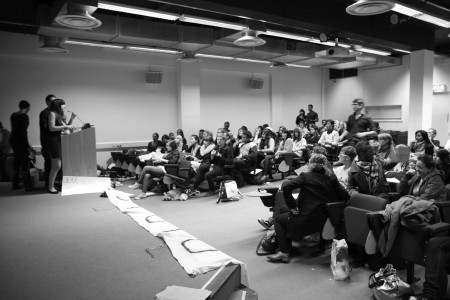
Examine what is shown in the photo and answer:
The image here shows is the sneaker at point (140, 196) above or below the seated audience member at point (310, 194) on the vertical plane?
below

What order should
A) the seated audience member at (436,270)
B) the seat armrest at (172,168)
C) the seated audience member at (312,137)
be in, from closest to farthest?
the seated audience member at (436,270), the seat armrest at (172,168), the seated audience member at (312,137)

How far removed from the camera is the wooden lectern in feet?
21.4

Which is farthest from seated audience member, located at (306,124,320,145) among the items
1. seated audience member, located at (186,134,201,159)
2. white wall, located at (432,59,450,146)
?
white wall, located at (432,59,450,146)

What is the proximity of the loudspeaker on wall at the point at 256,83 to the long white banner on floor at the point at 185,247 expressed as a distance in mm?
8190

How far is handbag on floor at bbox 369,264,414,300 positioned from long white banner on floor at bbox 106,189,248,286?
1.06 m

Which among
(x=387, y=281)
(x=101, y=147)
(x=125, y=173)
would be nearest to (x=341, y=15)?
(x=387, y=281)

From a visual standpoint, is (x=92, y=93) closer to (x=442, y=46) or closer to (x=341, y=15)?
(x=341, y=15)

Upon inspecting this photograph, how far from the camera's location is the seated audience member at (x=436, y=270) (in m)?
2.57

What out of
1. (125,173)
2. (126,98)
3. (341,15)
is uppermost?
(341,15)

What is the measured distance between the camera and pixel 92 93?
9914 mm

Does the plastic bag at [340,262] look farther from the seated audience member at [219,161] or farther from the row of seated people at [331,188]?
the seated audience member at [219,161]

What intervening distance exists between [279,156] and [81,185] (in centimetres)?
443

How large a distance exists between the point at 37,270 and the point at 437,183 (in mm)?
3840

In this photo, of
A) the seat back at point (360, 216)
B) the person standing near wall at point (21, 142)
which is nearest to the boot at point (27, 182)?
the person standing near wall at point (21, 142)
